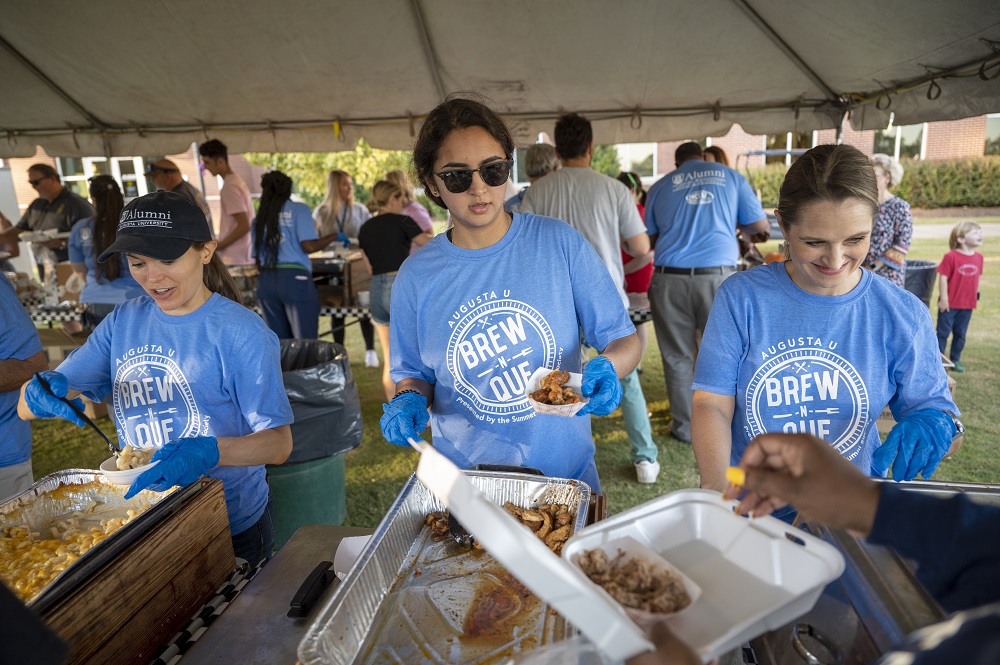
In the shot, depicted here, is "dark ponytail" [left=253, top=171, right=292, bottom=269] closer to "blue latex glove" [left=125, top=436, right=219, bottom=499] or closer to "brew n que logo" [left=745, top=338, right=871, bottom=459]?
"blue latex glove" [left=125, top=436, right=219, bottom=499]

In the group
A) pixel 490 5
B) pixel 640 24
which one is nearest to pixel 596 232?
pixel 640 24

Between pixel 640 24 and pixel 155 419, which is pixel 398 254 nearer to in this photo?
pixel 640 24

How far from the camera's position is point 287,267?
5.44m

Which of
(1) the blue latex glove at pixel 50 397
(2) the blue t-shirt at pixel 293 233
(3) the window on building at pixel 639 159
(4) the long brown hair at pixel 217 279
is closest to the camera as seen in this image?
(1) the blue latex glove at pixel 50 397

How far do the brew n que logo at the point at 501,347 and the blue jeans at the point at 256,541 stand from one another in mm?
904

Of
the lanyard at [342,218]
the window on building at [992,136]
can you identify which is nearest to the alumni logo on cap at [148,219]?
the lanyard at [342,218]

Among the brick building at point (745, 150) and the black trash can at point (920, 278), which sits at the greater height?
the brick building at point (745, 150)

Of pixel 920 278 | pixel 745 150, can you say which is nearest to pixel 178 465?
pixel 920 278

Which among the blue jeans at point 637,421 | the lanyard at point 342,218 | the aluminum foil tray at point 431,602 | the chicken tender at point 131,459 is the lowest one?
the blue jeans at point 637,421

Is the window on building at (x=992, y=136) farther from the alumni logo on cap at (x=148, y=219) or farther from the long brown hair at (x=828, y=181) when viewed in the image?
the alumni logo on cap at (x=148, y=219)

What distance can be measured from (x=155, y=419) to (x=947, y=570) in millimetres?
2021

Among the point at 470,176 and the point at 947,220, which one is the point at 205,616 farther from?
the point at 947,220

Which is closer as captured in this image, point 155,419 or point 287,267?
point 155,419

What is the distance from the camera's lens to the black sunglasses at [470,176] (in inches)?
71.8
